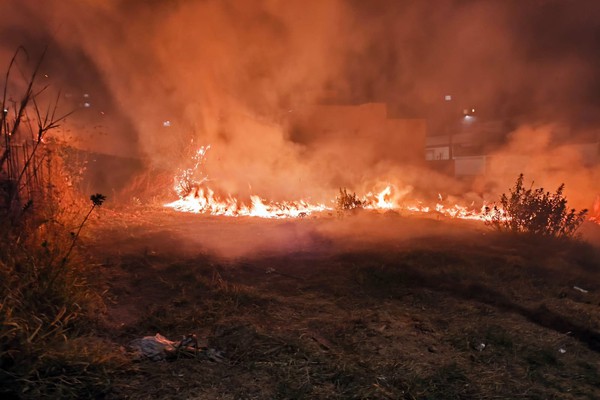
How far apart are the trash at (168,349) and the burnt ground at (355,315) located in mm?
53

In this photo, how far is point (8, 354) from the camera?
7.14 feet

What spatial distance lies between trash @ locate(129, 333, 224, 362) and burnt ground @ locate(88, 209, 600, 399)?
0.05 meters

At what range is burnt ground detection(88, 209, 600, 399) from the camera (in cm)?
246

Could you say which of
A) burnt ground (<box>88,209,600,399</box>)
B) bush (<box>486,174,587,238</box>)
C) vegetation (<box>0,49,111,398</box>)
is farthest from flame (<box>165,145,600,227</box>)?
vegetation (<box>0,49,111,398</box>)

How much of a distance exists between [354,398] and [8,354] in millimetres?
1913

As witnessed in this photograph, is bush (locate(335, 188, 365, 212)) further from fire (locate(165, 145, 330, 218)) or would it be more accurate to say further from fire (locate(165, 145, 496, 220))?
fire (locate(165, 145, 330, 218))

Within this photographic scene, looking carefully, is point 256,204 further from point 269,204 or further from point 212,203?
point 212,203

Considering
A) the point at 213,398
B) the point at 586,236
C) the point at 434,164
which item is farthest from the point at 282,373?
the point at 434,164

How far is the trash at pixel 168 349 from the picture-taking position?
2.62m

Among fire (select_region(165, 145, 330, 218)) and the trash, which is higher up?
fire (select_region(165, 145, 330, 218))

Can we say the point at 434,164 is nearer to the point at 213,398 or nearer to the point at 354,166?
the point at 354,166

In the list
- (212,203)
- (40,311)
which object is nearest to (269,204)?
(212,203)

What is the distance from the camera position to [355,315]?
3414mm

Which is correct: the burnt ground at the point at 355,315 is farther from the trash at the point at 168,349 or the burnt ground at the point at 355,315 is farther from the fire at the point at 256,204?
the fire at the point at 256,204
